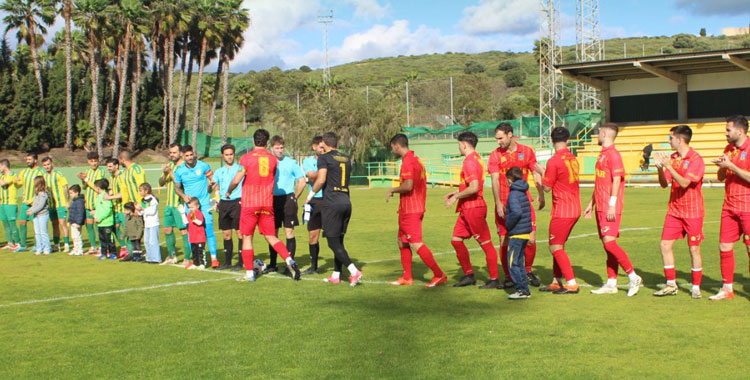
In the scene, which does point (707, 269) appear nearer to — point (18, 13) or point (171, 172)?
point (171, 172)

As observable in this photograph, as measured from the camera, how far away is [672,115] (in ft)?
141

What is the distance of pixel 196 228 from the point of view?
484 inches

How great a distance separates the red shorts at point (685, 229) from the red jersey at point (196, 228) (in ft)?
23.5

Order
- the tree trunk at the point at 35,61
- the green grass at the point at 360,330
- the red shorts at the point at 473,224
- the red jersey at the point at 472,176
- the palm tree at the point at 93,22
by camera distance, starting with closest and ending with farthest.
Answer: the green grass at the point at 360,330 → the red jersey at the point at 472,176 → the red shorts at the point at 473,224 → the palm tree at the point at 93,22 → the tree trunk at the point at 35,61

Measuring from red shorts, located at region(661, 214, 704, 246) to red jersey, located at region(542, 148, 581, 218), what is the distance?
108 centimetres

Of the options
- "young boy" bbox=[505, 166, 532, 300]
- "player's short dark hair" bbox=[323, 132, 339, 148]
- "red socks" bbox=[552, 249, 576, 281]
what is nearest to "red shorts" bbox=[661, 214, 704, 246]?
"red socks" bbox=[552, 249, 576, 281]

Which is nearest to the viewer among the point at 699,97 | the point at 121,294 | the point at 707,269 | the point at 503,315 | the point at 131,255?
the point at 503,315

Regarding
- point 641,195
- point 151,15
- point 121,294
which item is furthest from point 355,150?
point 121,294

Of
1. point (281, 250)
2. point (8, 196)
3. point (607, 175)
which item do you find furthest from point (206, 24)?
point (607, 175)

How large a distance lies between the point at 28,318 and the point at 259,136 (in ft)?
12.3

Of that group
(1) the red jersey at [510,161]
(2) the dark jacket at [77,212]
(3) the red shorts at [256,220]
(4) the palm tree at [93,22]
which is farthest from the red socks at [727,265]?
(4) the palm tree at [93,22]

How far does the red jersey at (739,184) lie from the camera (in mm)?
8406

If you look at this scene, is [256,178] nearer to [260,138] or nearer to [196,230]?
[260,138]

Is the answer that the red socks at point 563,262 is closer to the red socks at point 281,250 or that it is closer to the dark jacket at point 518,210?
the dark jacket at point 518,210
